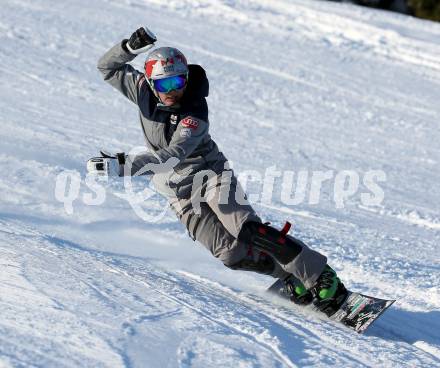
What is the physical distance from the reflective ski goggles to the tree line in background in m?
22.0

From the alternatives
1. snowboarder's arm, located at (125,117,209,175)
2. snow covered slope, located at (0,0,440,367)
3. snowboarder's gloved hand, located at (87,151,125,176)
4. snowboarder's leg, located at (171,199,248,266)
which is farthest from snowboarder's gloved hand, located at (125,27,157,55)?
snow covered slope, located at (0,0,440,367)

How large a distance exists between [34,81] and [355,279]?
6.62 meters

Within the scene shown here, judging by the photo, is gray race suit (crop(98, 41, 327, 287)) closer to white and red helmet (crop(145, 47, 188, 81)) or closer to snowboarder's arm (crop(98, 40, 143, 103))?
snowboarder's arm (crop(98, 40, 143, 103))

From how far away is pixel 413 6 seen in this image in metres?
26.6

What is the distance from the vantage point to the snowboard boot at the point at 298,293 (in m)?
5.45

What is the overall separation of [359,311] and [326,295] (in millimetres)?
248

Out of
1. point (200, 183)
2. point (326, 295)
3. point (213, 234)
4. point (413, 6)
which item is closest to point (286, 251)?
point (326, 295)

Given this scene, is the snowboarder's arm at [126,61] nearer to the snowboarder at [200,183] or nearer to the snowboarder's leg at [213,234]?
the snowboarder at [200,183]

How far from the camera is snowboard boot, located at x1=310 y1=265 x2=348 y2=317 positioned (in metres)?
5.30

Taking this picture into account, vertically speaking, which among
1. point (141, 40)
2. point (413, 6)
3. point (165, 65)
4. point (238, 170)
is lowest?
point (238, 170)

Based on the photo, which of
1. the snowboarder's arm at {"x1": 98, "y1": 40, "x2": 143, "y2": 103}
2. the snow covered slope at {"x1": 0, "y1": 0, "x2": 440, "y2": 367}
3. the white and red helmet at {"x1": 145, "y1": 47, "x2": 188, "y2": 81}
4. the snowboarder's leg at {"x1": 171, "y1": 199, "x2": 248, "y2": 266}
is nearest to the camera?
the snow covered slope at {"x1": 0, "y1": 0, "x2": 440, "y2": 367}

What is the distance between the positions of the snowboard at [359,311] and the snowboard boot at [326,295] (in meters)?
0.04

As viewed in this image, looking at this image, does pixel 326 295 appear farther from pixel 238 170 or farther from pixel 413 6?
pixel 413 6

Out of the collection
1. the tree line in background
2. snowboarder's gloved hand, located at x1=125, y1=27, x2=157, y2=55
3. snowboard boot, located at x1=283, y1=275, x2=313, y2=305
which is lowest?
snowboard boot, located at x1=283, y1=275, x2=313, y2=305
